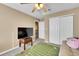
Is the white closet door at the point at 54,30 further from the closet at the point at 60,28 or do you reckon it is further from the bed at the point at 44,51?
the bed at the point at 44,51

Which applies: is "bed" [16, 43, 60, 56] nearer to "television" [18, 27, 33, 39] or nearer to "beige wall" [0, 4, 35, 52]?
"beige wall" [0, 4, 35, 52]

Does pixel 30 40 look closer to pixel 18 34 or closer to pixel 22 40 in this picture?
pixel 22 40

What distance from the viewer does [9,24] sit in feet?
11.0

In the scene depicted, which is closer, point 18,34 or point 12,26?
point 12,26

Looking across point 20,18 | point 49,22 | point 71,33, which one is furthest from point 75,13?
point 20,18

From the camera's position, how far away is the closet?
3.43 meters

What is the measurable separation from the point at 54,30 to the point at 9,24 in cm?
183

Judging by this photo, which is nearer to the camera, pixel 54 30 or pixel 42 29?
pixel 54 30

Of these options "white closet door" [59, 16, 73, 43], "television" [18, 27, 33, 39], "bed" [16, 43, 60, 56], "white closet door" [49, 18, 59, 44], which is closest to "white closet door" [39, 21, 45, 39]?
"white closet door" [49, 18, 59, 44]

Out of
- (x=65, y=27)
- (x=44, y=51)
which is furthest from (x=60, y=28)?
(x=44, y=51)

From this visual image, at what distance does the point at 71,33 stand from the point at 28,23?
1910 millimetres

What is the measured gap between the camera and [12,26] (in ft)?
11.5

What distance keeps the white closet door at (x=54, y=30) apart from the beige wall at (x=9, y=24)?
37.8 inches

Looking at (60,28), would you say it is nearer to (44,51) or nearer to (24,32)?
(24,32)
